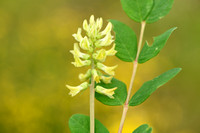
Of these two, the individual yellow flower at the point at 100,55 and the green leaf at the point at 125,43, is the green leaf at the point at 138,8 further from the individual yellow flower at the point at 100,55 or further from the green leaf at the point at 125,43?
the individual yellow flower at the point at 100,55

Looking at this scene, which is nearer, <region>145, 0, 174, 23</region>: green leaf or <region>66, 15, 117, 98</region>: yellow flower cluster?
<region>66, 15, 117, 98</region>: yellow flower cluster

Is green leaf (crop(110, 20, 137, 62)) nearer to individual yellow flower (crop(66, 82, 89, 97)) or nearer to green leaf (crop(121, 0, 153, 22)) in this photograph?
A: green leaf (crop(121, 0, 153, 22))

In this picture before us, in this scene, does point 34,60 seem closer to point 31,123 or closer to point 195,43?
point 31,123

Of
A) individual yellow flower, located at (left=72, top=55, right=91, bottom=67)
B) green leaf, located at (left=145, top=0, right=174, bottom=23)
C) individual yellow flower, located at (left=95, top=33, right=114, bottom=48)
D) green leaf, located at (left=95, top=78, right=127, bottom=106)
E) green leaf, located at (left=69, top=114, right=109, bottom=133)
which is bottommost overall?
green leaf, located at (left=69, top=114, right=109, bottom=133)

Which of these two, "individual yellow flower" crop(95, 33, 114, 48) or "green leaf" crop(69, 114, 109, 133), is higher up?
"individual yellow flower" crop(95, 33, 114, 48)

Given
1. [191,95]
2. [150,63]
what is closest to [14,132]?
[150,63]

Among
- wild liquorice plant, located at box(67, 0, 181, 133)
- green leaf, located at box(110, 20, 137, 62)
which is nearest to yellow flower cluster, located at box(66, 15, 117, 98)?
wild liquorice plant, located at box(67, 0, 181, 133)

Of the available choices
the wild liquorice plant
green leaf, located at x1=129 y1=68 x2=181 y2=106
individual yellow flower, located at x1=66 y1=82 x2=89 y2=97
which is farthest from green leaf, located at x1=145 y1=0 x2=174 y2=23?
individual yellow flower, located at x1=66 y1=82 x2=89 y2=97

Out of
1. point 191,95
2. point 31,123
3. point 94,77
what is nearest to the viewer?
point 94,77
